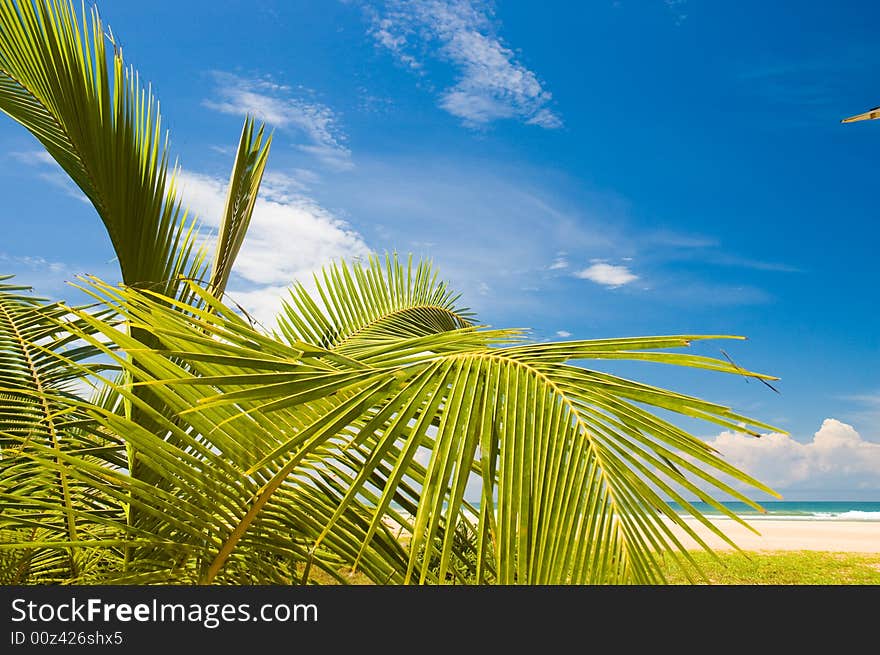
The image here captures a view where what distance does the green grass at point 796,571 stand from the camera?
819cm

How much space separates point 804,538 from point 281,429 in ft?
68.5

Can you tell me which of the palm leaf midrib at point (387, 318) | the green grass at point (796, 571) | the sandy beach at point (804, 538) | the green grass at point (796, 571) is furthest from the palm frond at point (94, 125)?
the sandy beach at point (804, 538)

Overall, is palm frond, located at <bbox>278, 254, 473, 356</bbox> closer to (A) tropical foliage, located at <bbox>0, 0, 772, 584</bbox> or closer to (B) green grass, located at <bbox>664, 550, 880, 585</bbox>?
(A) tropical foliage, located at <bbox>0, 0, 772, 584</bbox>

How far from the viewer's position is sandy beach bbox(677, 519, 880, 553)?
15.6m

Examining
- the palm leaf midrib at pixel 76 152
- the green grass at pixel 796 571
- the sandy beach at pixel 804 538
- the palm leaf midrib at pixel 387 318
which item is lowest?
the sandy beach at pixel 804 538

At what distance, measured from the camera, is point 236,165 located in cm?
212

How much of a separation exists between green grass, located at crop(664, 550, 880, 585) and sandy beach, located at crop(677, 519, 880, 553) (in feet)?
12.0

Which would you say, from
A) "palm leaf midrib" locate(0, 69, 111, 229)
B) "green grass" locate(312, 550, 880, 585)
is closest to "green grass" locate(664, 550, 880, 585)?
"green grass" locate(312, 550, 880, 585)

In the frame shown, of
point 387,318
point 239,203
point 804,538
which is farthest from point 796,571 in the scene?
point 804,538

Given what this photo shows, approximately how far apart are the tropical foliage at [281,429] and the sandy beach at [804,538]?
15.4 m

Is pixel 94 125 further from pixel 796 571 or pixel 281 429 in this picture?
pixel 796 571

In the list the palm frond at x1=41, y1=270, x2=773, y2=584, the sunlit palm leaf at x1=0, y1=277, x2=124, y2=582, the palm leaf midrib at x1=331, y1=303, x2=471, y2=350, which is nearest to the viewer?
the palm frond at x1=41, y1=270, x2=773, y2=584

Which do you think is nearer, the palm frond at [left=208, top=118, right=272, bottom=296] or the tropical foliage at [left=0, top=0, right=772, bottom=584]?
the tropical foliage at [left=0, top=0, right=772, bottom=584]

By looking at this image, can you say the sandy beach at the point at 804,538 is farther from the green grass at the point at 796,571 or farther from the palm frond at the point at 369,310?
the palm frond at the point at 369,310
